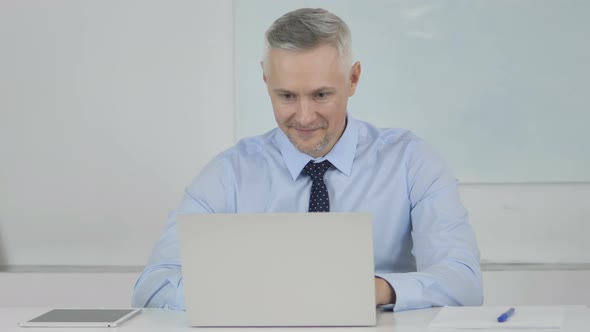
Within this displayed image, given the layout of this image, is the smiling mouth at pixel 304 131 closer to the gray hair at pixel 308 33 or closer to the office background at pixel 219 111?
the gray hair at pixel 308 33

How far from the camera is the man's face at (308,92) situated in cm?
249

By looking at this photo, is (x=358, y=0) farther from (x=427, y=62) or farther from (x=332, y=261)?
(x=332, y=261)

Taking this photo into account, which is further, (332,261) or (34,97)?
(34,97)

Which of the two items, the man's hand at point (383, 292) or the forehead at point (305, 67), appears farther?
the forehead at point (305, 67)

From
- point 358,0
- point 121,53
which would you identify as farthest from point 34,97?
point 358,0

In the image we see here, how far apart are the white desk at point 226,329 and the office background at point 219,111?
2.08 meters

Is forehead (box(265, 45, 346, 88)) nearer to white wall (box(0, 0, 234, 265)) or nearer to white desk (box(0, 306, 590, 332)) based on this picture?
white desk (box(0, 306, 590, 332))

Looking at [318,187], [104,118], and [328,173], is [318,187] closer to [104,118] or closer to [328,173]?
[328,173]

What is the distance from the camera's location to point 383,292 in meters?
2.08

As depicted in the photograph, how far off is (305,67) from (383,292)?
0.70 m

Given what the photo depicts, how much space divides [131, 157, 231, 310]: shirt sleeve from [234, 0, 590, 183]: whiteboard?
5.27 ft

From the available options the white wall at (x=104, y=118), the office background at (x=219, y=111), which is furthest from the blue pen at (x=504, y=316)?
the white wall at (x=104, y=118)

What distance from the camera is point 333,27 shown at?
8.39 ft

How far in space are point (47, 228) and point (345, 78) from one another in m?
2.29
